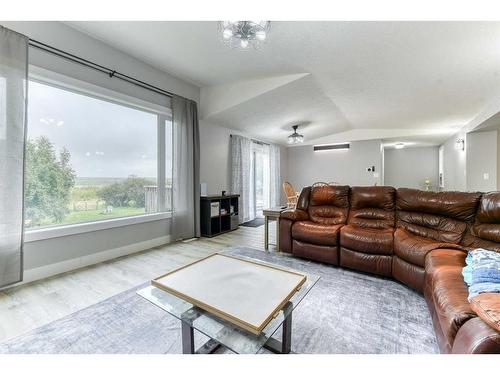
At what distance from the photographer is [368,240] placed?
2381 mm

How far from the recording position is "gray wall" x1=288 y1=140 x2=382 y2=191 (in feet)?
21.4

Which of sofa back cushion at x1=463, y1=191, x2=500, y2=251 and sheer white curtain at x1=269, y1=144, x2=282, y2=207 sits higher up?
sheer white curtain at x1=269, y1=144, x2=282, y2=207

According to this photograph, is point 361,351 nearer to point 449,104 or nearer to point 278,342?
point 278,342

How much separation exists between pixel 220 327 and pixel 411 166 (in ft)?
29.4

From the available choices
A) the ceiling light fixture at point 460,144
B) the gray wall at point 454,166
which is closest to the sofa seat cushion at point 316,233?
the gray wall at point 454,166

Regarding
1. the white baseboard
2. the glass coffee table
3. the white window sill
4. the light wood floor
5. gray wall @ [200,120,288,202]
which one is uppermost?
gray wall @ [200,120,288,202]

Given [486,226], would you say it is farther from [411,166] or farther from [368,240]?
[411,166]

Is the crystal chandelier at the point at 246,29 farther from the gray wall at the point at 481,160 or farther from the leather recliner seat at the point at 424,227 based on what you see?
the gray wall at the point at 481,160

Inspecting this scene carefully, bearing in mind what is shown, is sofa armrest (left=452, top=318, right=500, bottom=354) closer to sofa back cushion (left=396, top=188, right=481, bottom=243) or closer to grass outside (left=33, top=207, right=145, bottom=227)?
sofa back cushion (left=396, top=188, right=481, bottom=243)

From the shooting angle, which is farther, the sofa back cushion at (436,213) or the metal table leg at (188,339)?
the sofa back cushion at (436,213)

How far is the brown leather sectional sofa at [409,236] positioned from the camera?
1295mm

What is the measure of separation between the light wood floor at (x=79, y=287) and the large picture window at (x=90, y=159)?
0.64 m

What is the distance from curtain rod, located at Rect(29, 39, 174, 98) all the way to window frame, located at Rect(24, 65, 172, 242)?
210 millimetres

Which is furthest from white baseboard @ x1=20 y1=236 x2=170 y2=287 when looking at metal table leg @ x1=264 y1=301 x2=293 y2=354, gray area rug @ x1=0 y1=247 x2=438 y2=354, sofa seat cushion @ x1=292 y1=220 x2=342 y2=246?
metal table leg @ x1=264 y1=301 x2=293 y2=354
